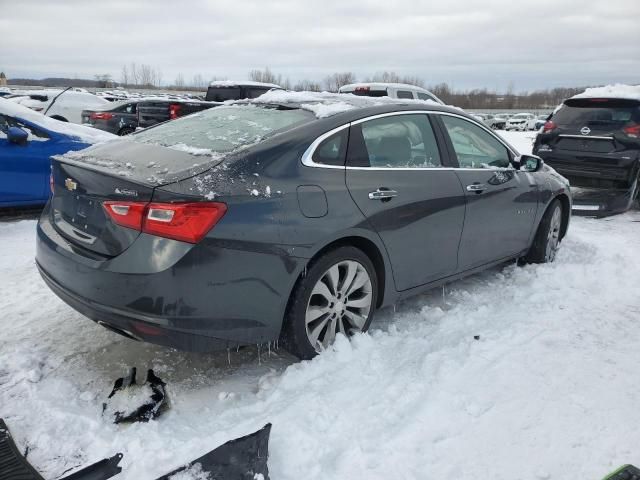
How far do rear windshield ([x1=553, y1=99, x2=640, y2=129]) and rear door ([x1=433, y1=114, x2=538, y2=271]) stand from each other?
13.4ft

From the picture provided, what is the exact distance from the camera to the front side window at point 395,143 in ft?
11.2

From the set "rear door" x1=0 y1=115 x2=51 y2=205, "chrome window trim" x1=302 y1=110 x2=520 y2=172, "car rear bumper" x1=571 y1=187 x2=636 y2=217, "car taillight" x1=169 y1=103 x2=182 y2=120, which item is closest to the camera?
"chrome window trim" x1=302 y1=110 x2=520 y2=172

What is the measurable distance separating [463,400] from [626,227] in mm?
5543

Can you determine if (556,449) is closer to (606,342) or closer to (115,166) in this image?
(606,342)

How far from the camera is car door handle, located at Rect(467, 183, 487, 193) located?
4082 millimetres

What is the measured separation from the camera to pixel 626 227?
7.18m

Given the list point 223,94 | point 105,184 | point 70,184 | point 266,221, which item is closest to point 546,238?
point 266,221

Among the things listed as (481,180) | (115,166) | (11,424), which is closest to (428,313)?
(481,180)

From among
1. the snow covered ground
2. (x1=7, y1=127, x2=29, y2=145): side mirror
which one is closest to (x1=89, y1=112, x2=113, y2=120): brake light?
(x1=7, y1=127, x2=29, y2=145): side mirror

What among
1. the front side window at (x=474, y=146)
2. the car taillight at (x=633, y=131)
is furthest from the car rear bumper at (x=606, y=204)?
the front side window at (x=474, y=146)

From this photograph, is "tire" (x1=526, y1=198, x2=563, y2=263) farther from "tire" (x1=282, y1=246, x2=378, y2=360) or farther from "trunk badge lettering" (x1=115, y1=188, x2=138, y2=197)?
"trunk badge lettering" (x1=115, y1=188, x2=138, y2=197)

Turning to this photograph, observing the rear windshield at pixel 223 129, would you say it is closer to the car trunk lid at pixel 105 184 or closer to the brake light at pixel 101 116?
the car trunk lid at pixel 105 184

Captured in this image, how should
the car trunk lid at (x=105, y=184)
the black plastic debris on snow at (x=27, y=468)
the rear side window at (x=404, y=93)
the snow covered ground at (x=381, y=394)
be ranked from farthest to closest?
the rear side window at (x=404, y=93)
the car trunk lid at (x=105, y=184)
the snow covered ground at (x=381, y=394)
the black plastic debris on snow at (x=27, y=468)

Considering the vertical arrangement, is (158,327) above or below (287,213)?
below
